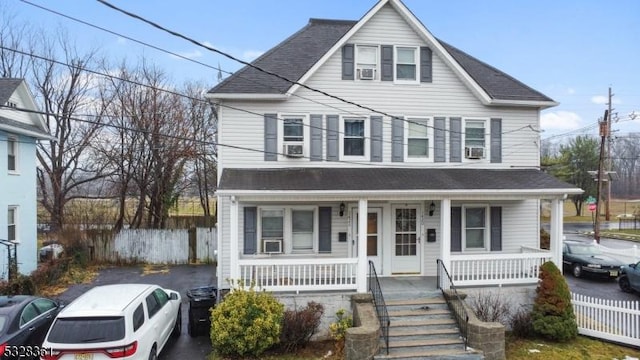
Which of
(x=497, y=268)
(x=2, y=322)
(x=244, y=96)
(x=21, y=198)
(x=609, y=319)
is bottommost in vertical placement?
(x=609, y=319)

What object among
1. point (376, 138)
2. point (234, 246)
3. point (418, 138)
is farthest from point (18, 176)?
point (418, 138)

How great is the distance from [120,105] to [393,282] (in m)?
20.5

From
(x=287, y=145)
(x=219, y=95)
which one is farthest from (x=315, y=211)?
(x=219, y=95)

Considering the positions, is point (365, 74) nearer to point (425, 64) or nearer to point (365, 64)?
point (365, 64)

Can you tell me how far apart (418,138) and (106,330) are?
32.7ft

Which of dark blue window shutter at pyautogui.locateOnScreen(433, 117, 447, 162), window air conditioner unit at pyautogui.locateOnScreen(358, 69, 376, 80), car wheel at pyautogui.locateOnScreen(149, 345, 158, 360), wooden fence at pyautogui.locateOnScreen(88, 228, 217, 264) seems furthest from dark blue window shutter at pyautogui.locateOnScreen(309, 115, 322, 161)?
wooden fence at pyautogui.locateOnScreen(88, 228, 217, 264)

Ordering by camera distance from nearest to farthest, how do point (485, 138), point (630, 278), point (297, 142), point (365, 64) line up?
point (297, 142) → point (365, 64) → point (485, 138) → point (630, 278)

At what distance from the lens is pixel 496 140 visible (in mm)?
13523

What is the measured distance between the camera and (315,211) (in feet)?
41.3

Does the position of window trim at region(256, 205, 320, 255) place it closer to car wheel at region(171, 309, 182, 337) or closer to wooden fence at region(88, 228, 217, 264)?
car wheel at region(171, 309, 182, 337)

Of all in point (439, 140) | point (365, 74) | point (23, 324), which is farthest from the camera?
point (439, 140)

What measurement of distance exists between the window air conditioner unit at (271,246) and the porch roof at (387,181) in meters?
2.04

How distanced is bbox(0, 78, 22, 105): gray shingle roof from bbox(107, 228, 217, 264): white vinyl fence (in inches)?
291

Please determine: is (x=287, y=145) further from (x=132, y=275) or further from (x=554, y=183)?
(x=132, y=275)
